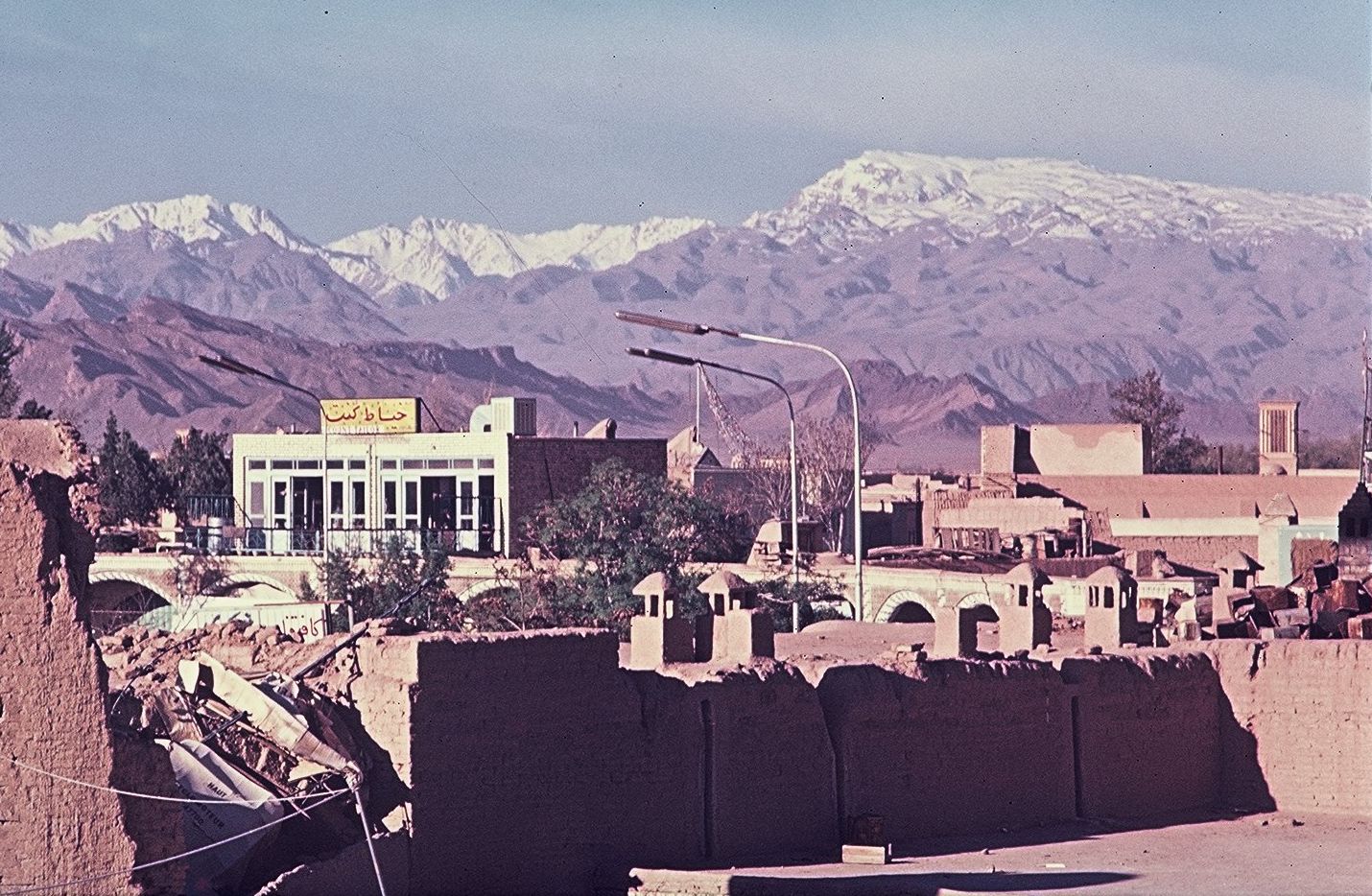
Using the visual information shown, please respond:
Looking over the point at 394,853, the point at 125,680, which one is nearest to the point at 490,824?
the point at 394,853

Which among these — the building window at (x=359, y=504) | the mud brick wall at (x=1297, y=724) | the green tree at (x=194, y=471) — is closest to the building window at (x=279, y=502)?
the building window at (x=359, y=504)

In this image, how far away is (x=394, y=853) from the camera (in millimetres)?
17375

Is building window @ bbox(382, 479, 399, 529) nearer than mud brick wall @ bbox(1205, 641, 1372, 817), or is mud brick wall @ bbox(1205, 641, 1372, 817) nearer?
mud brick wall @ bbox(1205, 641, 1372, 817)

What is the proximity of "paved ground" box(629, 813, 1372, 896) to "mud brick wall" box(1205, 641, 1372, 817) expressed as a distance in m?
0.45

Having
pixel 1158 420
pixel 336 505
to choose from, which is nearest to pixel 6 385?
pixel 336 505

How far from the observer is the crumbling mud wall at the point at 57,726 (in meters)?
15.4

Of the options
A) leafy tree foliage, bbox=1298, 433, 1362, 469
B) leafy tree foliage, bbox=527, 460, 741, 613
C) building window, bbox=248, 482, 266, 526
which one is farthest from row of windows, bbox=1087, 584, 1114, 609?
leafy tree foliage, bbox=1298, 433, 1362, 469

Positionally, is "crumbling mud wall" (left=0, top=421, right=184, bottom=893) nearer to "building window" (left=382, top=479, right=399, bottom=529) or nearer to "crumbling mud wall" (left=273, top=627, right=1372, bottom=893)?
"crumbling mud wall" (left=273, top=627, right=1372, bottom=893)

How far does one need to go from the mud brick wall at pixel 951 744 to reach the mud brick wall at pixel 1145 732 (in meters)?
0.29

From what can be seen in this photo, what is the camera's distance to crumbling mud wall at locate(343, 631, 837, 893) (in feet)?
58.2

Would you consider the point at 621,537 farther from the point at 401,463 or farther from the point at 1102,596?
the point at 1102,596

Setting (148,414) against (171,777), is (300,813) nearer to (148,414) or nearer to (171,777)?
(171,777)

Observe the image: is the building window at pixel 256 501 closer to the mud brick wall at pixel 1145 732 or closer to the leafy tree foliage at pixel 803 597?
the leafy tree foliage at pixel 803 597

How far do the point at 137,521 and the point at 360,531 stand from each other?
12112 millimetres
